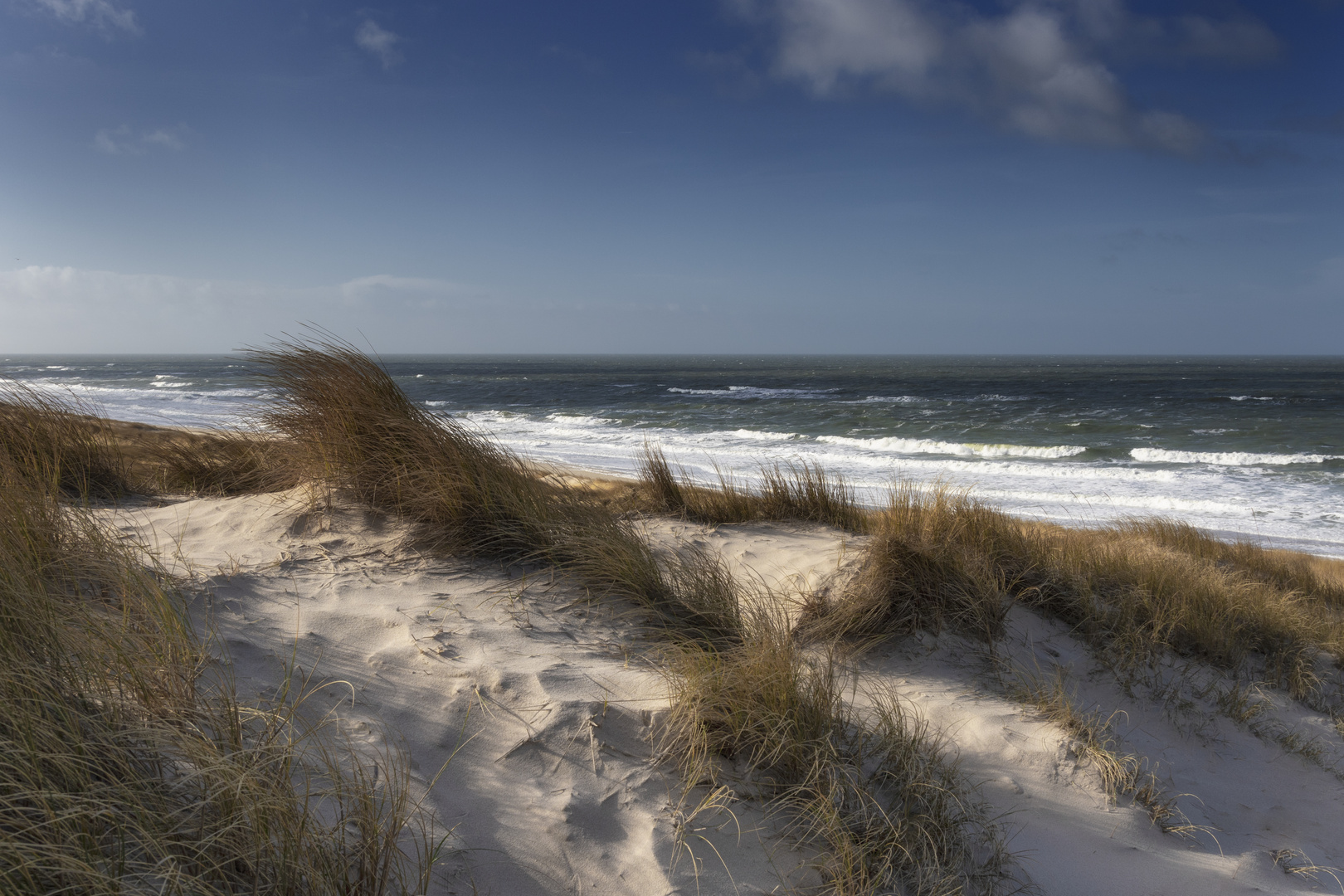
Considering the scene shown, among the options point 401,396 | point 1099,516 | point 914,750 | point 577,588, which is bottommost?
point 1099,516

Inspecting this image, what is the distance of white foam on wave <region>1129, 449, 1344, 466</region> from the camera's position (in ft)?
60.0

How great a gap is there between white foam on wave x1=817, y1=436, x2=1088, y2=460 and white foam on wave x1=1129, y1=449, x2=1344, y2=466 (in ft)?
5.67

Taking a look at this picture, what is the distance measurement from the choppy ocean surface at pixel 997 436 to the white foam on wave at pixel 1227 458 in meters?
0.08

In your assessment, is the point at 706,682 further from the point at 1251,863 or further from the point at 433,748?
the point at 1251,863

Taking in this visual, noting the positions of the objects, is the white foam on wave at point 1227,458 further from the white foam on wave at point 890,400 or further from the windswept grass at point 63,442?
the windswept grass at point 63,442

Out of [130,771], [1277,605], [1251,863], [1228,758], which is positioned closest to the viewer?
[130,771]

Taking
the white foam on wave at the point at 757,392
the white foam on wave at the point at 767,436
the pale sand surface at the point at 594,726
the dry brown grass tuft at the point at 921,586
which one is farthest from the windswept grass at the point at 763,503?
the white foam on wave at the point at 757,392

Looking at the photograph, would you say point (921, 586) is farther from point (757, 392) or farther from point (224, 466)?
point (757, 392)

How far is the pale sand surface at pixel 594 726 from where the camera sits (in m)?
2.14

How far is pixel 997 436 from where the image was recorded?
2367cm

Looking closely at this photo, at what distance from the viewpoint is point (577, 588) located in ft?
12.2

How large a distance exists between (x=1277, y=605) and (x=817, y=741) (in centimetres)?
476

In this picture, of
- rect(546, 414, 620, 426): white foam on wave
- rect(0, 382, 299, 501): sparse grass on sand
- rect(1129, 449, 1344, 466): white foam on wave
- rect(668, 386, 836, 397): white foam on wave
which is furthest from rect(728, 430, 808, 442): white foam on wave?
rect(668, 386, 836, 397): white foam on wave

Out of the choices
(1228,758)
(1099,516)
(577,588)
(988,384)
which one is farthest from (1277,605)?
(988,384)
